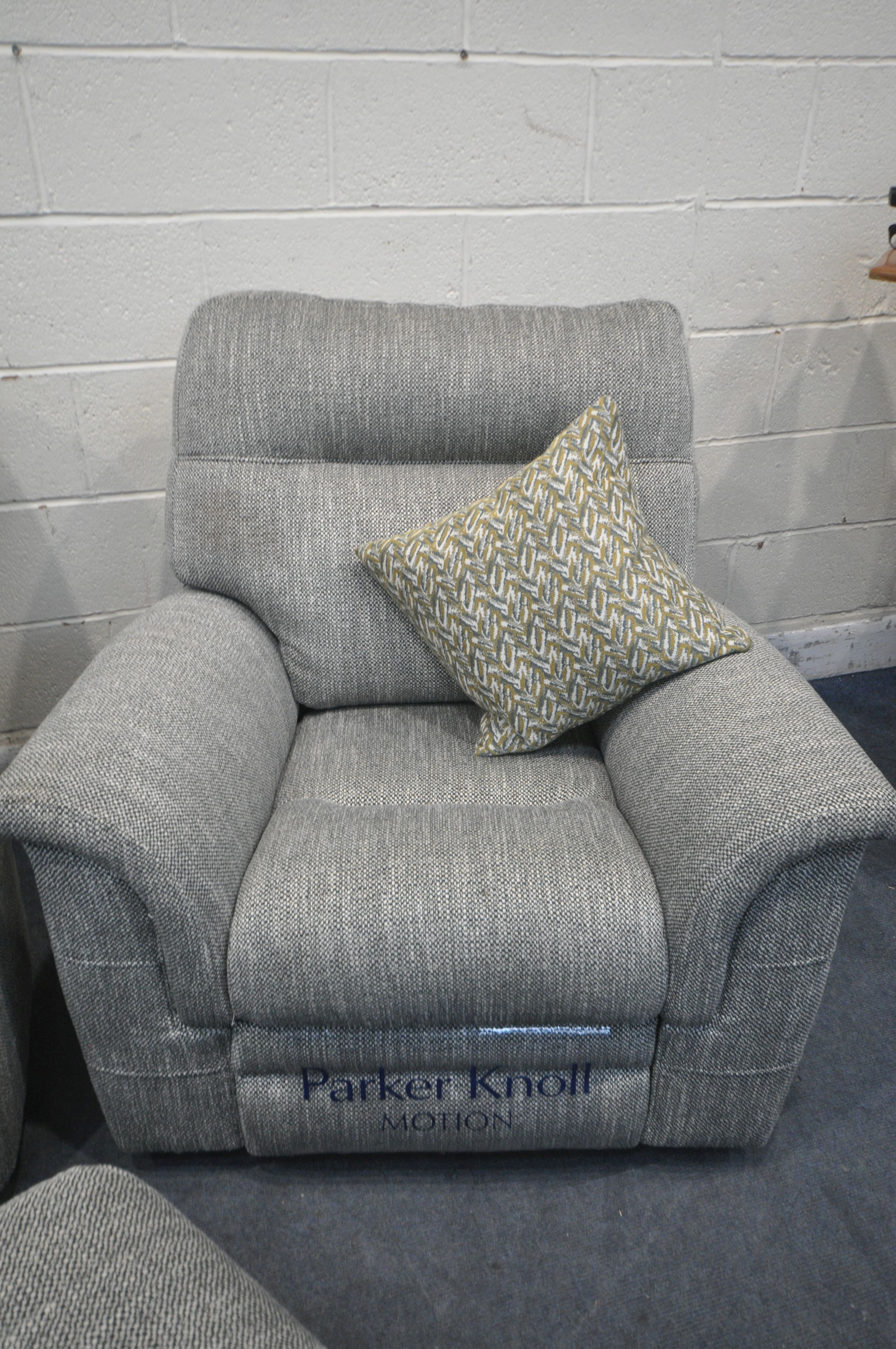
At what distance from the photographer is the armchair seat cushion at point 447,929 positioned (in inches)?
40.1

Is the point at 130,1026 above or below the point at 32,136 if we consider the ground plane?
below

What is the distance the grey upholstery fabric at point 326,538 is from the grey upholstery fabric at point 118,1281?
0.81 meters

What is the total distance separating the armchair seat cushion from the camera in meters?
1.02

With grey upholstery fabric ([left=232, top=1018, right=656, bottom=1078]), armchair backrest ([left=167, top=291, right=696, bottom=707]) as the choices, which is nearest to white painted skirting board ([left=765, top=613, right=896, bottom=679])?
armchair backrest ([left=167, top=291, right=696, bottom=707])

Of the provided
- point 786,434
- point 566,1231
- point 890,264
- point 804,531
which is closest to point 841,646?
point 804,531

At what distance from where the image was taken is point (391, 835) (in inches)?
44.3

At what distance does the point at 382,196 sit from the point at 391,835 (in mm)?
1130

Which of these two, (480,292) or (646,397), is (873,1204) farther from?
(480,292)

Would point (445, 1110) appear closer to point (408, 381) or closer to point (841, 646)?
point (408, 381)

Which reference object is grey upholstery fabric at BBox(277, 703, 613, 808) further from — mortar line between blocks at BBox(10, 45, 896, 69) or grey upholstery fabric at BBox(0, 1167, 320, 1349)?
mortar line between blocks at BBox(10, 45, 896, 69)

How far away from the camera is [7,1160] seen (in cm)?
113

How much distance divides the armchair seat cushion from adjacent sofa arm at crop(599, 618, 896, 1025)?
36 mm

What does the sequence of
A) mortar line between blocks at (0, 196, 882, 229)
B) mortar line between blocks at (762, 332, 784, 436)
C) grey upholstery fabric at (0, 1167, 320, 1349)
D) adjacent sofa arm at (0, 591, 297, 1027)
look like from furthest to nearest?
mortar line between blocks at (762, 332, 784, 436)
mortar line between blocks at (0, 196, 882, 229)
adjacent sofa arm at (0, 591, 297, 1027)
grey upholstery fabric at (0, 1167, 320, 1349)

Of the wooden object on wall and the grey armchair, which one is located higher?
the wooden object on wall
